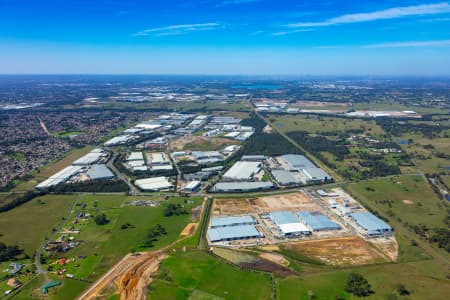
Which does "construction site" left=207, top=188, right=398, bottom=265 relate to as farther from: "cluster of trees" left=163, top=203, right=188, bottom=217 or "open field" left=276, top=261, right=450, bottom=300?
"cluster of trees" left=163, top=203, right=188, bottom=217

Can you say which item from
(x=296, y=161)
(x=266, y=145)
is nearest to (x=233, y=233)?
(x=296, y=161)

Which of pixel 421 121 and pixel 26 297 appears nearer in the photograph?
pixel 26 297

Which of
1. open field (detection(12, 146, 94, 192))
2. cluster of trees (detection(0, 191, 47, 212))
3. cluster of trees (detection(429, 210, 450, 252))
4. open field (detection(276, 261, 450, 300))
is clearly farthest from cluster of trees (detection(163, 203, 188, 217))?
cluster of trees (detection(429, 210, 450, 252))

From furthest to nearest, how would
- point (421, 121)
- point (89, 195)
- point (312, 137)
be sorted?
1. point (421, 121)
2. point (312, 137)
3. point (89, 195)

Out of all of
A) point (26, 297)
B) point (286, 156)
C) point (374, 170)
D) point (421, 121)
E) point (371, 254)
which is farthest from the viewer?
point (421, 121)

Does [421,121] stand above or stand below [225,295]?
above

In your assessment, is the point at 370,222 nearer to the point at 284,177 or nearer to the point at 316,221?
the point at 316,221

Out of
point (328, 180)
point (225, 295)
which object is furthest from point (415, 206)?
point (225, 295)

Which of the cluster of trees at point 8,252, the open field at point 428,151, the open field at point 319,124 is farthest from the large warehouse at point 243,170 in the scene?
the open field at point 319,124

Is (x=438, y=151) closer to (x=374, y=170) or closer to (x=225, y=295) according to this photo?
(x=374, y=170)
